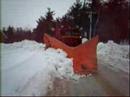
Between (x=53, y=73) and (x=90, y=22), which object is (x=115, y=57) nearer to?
(x=90, y=22)

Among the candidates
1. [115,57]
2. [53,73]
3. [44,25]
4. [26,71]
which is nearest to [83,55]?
[115,57]

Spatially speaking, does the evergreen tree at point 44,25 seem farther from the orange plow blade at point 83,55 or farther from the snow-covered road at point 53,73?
the orange plow blade at point 83,55

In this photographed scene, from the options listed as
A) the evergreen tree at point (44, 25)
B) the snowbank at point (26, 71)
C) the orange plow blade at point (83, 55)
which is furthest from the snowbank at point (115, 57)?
the evergreen tree at point (44, 25)

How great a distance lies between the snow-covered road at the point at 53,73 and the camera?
12.0ft

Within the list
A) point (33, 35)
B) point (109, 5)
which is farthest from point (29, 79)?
point (109, 5)

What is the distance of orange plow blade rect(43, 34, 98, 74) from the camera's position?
5312 mm

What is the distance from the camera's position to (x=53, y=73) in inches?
189

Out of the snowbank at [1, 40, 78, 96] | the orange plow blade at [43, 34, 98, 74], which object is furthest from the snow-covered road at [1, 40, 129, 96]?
the orange plow blade at [43, 34, 98, 74]

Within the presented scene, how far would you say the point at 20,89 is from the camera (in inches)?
141

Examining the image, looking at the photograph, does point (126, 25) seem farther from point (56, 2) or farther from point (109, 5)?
point (56, 2)

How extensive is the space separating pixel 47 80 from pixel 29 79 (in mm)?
443

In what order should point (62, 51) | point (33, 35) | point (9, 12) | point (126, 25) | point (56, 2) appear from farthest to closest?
point (62, 51)
point (126, 25)
point (56, 2)
point (33, 35)
point (9, 12)

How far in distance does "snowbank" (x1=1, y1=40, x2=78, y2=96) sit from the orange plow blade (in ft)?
0.89

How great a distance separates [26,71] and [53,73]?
0.90 m
